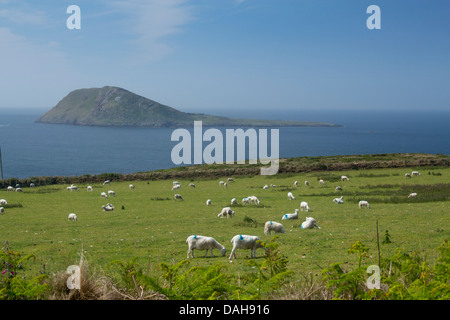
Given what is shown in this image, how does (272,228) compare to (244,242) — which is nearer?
(244,242)

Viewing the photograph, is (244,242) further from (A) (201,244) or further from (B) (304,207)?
(B) (304,207)

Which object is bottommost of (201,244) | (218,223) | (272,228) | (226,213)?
(218,223)

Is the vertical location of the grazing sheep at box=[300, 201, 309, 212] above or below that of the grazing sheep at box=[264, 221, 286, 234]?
below

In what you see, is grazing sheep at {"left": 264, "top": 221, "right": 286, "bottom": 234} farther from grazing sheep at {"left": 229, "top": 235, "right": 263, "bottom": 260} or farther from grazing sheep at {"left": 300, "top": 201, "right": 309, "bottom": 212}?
grazing sheep at {"left": 300, "top": 201, "right": 309, "bottom": 212}

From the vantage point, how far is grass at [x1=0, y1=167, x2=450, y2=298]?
17.8 metres

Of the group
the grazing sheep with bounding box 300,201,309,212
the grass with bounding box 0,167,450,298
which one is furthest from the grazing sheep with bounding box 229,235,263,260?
the grazing sheep with bounding box 300,201,309,212

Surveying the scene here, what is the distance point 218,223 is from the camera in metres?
27.6

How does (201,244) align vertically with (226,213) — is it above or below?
above

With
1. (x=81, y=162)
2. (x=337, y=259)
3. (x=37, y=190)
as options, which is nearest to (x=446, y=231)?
(x=337, y=259)

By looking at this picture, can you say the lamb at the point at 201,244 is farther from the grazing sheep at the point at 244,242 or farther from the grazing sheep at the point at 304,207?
the grazing sheep at the point at 304,207

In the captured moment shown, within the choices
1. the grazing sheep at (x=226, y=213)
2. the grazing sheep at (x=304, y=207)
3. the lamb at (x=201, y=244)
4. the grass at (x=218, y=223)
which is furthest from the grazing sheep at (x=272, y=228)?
the grazing sheep at (x=304, y=207)

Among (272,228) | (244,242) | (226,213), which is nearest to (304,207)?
(226,213)
